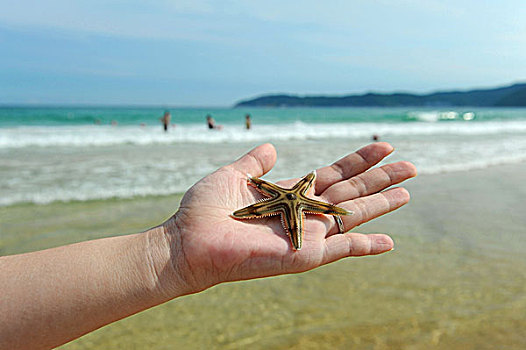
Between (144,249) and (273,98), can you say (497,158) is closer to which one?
(144,249)

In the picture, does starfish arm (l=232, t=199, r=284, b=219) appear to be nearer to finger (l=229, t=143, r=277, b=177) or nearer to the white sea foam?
finger (l=229, t=143, r=277, b=177)

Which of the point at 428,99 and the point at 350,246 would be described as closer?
the point at 350,246

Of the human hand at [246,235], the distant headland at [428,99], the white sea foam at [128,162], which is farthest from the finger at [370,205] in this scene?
the distant headland at [428,99]

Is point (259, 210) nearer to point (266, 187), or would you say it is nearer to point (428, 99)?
point (266, 187)

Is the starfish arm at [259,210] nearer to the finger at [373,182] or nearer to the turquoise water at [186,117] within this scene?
the finger at [373,182]

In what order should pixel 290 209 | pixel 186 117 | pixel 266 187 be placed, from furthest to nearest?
pixel 186 117, pixel 266 187, pixel 290 209

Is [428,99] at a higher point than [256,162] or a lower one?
higher


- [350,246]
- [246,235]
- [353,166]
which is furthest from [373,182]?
[246,235]
